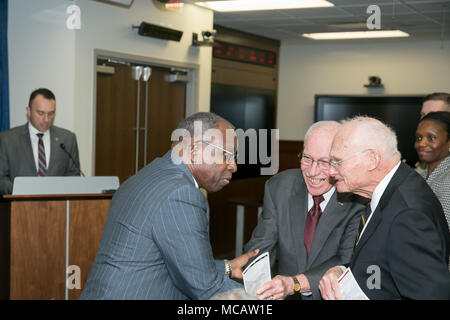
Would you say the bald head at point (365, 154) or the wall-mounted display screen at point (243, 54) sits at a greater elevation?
the wall-mounted display screen at point (243, 54)

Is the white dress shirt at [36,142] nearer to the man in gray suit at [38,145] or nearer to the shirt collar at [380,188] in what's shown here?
the man in gray suit at [38,145]

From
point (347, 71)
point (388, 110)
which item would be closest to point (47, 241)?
point (388, 110)

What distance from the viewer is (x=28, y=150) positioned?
4.51m

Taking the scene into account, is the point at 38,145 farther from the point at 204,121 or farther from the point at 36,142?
the point at 204,121

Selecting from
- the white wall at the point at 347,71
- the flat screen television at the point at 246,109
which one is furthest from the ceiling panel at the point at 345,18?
the flat screen television at the point at 246,109

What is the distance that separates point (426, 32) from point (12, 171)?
5844mm

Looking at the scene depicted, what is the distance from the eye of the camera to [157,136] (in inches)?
248

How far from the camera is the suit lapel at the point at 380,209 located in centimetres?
175

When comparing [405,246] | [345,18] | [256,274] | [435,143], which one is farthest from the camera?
[345,18]

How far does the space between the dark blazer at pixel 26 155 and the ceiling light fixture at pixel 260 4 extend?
2441 millimetres

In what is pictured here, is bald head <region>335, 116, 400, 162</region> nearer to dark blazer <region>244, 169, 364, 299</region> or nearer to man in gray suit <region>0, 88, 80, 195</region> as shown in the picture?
dark blazer <region>244, 169, 364, 299</region>

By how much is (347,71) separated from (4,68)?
18.8 feet

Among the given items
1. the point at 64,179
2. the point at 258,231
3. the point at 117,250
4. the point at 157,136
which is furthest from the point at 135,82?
the point at 117,250
